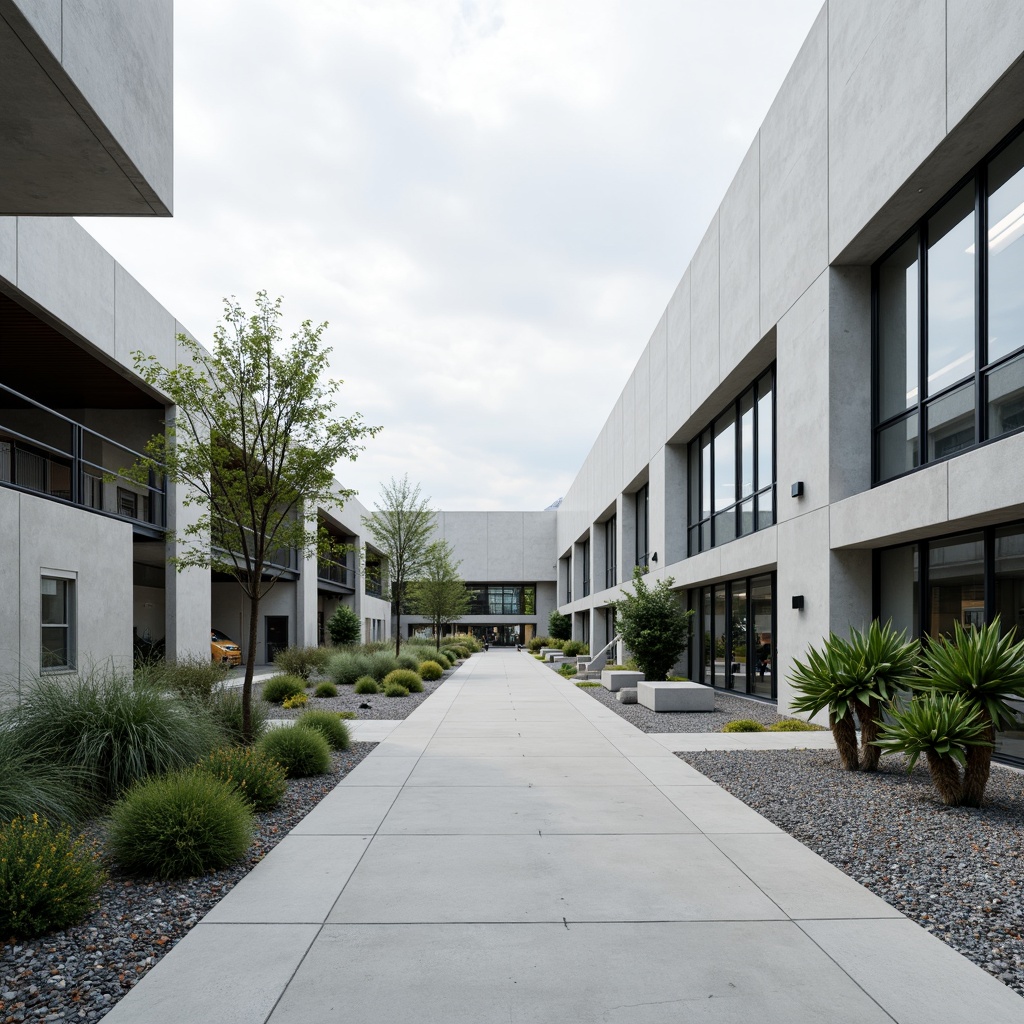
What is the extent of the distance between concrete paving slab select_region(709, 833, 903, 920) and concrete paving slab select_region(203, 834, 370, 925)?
2.89 metres

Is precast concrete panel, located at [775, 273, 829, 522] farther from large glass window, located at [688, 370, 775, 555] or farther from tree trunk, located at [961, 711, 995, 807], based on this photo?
tree trunk, located at [961, 711, 995, 807]

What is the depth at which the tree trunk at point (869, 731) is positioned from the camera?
933 cm

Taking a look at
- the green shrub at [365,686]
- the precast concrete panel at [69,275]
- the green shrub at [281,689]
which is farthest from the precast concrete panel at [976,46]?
the green shrub at [365,686]

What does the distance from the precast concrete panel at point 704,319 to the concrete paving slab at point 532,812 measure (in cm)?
1197

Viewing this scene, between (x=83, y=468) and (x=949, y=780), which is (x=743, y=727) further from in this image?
(x=83, y=468)

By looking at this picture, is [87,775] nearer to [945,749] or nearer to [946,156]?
[945,749]

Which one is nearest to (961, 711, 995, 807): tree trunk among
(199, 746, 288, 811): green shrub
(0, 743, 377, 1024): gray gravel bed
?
(0, 743, 377, 1024): gray gravel bed

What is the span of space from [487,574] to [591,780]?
2096 inches

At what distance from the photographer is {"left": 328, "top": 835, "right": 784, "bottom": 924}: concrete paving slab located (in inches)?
201

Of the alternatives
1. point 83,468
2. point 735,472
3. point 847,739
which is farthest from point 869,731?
point 83,468

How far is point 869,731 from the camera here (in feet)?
30.7

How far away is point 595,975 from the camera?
13.8 feet

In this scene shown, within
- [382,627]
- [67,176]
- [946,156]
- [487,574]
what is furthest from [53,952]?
[487,574]

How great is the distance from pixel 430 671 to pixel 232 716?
50.8ft
